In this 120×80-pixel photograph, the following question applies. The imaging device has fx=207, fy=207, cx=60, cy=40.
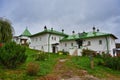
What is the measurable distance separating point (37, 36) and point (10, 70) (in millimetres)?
39321

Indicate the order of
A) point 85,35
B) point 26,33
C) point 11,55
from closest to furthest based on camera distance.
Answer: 1. point 11,55
2. point 85,35
3. point 26,33

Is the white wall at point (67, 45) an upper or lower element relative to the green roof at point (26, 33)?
lower

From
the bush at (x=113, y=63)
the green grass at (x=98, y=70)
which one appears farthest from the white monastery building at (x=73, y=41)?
the green grass at (x=98, y=70)

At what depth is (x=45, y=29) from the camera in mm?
53219

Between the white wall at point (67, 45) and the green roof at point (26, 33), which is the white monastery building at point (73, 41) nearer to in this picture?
the white wall at point (67, 45)

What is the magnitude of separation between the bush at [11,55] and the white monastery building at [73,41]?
2389cm

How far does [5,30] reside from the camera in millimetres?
28750

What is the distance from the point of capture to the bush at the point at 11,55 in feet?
51.9

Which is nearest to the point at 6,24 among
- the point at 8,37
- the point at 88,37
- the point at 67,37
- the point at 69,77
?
the point at 8,37

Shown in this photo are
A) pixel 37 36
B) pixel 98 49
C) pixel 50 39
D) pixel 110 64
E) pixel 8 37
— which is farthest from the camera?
pixel 37 36

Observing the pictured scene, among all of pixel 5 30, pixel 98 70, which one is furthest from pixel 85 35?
pixel 98 70

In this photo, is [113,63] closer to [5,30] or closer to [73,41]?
[5,30]

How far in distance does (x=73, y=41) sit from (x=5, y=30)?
897 inches

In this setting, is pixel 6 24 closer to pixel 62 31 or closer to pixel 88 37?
pixel 88 37
